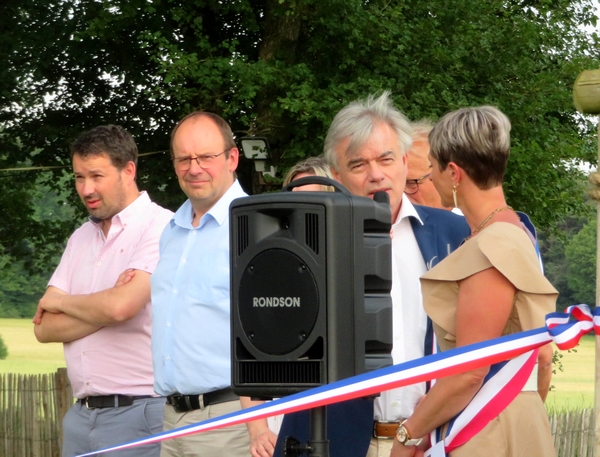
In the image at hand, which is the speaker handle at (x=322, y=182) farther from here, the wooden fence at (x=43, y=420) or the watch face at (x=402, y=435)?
the wooden fence at (x=43, y=420)

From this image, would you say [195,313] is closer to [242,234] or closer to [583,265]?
[242,234]

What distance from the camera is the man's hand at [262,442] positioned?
3.21 m

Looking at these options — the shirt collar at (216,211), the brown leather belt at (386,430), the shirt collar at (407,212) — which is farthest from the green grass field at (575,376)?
the brown leather belt at (386,430)

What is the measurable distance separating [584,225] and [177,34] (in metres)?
7.11

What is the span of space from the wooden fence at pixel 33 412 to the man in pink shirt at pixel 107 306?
4600 mm

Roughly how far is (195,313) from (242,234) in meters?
1.07

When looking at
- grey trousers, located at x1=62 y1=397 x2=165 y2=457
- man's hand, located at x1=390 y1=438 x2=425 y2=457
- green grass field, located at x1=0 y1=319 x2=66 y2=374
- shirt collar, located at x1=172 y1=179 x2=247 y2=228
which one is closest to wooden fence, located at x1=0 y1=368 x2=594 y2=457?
grey trousers, located at x1=62 y1=397 x2=165 y2=457

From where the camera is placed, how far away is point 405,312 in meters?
2.90

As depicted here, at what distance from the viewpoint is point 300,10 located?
429 inches

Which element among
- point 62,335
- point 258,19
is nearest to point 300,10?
point 258,19

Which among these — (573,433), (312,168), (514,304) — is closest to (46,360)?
(573,433)

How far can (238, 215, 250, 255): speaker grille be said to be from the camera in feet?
8.02

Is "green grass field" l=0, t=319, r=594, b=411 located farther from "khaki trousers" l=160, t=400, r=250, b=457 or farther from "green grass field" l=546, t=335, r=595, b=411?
"khaki trousers" l=160, t=400, r=250, b=457

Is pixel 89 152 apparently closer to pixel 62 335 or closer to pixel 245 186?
pixel 62 335
